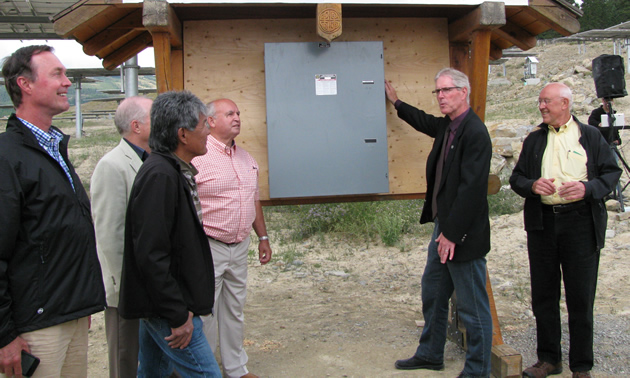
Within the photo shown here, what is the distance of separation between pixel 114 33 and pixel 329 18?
191cm

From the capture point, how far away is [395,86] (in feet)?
15.9

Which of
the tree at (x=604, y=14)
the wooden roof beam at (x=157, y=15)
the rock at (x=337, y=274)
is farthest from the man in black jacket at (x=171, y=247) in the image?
the tree at (x=604, y=14)

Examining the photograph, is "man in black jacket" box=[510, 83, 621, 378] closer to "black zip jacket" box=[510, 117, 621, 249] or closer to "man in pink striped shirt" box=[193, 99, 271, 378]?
"black zip jacket" box=[510, 117, 621, 249]

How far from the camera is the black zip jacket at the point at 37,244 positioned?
2.21 m

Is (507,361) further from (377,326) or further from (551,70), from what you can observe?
(551,70)

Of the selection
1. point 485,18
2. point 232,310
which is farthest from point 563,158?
point 232,310

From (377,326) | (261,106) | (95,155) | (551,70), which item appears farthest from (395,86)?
(551,70)

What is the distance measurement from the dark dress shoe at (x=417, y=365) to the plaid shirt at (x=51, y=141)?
9.80 feet

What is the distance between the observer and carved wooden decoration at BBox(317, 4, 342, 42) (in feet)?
13.8

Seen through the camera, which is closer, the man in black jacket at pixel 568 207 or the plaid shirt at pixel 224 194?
the plaid shirt at pixel 224 194

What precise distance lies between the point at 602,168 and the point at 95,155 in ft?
54.9

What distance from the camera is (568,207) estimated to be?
3.99 m

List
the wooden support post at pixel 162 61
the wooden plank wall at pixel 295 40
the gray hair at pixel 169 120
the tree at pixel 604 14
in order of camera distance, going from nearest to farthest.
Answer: the gray hair at pixel 169 120
the wooden support post at pixel 162 61
the wooden plank wall at pixel 295 40
the tree at pixel 604 14

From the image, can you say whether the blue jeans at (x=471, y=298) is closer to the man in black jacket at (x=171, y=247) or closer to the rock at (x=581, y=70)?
the man in black jacket at (x=171, y=247)
